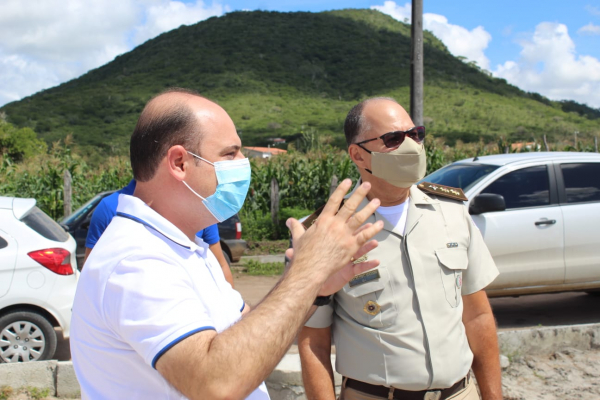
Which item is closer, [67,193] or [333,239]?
[333,239]

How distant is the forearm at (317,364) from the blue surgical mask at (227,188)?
91cm

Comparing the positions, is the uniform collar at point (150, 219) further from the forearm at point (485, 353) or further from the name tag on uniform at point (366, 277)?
the forearm at point (485, 353)

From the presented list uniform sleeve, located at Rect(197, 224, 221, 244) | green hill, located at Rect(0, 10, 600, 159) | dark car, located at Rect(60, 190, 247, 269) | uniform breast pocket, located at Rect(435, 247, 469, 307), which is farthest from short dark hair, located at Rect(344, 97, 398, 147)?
green hill, located at Rect(0, 10, 600, 159)

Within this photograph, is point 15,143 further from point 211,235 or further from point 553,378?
point 553,378

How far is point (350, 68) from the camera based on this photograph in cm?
8569

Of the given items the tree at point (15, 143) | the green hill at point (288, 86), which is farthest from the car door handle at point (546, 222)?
the green hill at point (288, 86)

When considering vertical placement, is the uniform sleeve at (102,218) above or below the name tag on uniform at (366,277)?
above

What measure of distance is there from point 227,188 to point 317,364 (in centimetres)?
107

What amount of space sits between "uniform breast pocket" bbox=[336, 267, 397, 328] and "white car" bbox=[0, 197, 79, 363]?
394 centimetres

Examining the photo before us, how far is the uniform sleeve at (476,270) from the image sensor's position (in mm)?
2594

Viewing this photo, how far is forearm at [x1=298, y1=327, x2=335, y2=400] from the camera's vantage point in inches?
94.4

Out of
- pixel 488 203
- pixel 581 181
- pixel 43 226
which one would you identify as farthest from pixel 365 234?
pixel 581 181

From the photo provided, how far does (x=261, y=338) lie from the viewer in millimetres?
1370

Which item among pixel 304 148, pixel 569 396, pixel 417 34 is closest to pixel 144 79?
pixel 304 148
